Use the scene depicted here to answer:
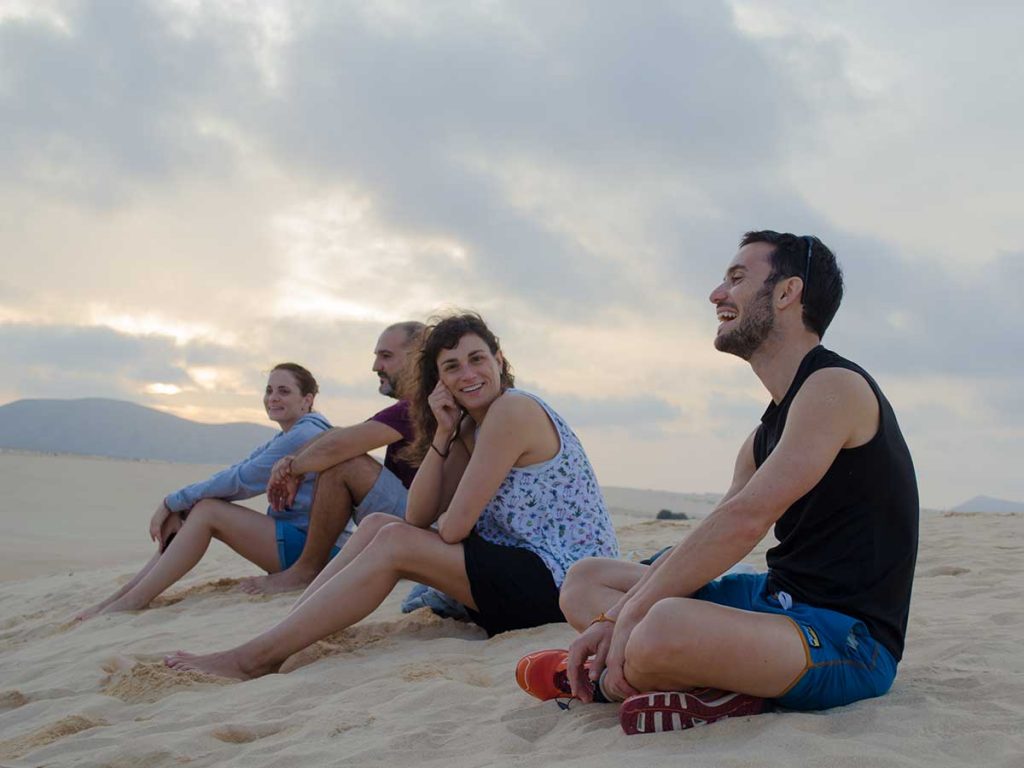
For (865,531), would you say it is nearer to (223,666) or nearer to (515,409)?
(515,409)

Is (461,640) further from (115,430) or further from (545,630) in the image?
(115,430)

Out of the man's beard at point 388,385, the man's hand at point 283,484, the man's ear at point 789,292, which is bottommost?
the man's hand at point 283,484

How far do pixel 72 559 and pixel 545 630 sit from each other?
8.94 metres

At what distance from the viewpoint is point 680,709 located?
8.20 feet

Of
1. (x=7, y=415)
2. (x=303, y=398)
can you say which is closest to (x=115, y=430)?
(x=7, y=415)

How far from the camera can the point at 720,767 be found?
216 cm

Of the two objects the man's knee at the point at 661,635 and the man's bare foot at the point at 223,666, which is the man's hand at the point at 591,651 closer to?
the man's knee at the point at 661,635

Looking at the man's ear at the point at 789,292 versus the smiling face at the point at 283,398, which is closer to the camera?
the man's ear at the point at 789,292

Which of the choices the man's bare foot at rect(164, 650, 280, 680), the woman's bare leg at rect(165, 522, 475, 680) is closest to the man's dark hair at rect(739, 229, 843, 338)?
the woman's bare leg at rect(165, 522, 475, 680)

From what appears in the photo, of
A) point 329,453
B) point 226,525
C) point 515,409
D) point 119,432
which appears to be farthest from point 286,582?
point 119,432

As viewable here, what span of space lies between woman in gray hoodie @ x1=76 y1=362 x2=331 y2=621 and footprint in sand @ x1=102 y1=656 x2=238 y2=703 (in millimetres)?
1799

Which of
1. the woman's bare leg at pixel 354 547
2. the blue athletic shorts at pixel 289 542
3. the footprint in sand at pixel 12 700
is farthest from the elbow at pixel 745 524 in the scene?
the blue athletic shorts at pixel 289 542

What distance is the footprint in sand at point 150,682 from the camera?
11.9 feet

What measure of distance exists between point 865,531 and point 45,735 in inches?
103
